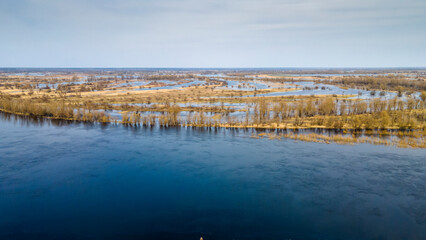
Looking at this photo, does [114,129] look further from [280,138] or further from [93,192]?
[280,138]

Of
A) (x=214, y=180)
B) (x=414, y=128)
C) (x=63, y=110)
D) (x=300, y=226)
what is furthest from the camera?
(x=63, y=110)

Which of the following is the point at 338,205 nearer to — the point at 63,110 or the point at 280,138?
the point at 280,138

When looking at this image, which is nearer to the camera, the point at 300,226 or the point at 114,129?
the point at 300,226

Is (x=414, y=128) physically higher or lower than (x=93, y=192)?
higher

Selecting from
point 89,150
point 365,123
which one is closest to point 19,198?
point 89,150

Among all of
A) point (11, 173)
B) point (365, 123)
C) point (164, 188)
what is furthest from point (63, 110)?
point (365, 123)

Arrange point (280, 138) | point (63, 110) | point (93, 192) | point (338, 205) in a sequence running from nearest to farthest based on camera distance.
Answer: point (338, 205)
point (93, 192)
point (280, 138)
point (63, 110)
